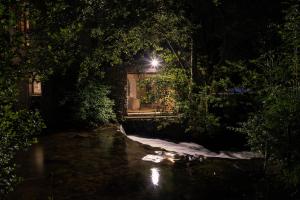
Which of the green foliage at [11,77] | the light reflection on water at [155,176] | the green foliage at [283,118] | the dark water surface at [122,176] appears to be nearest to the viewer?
the green foliage at [11,77]

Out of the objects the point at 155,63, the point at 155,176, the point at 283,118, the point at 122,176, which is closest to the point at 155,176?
the point at 155,176

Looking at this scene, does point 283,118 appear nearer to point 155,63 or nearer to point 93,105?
point 93,105

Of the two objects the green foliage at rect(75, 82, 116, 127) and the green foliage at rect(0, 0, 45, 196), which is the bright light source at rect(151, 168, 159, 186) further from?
the green foliage at rect(75, 82, 116, 127)

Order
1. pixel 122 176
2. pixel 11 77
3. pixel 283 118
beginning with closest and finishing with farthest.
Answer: pixel 11 77, pixel 283 118, pixel 122 176

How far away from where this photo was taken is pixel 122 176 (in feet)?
34.5

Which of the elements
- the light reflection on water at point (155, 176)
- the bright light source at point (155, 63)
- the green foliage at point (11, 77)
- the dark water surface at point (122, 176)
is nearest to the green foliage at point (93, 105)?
the bright light source at point (155, 63)

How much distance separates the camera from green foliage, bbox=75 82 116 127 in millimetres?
19078

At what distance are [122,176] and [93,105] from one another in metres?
9.41

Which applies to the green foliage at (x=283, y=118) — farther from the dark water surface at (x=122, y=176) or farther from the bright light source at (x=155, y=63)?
the bright light source at (x=155, y=63)

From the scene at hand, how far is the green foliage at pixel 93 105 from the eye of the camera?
19.1 metres

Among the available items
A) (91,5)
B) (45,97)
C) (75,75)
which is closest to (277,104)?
Answer: (91,5)

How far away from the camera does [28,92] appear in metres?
21.0

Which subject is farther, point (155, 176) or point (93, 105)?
point (93, 105)

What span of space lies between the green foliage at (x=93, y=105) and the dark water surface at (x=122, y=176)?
451 centimetres
